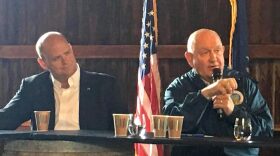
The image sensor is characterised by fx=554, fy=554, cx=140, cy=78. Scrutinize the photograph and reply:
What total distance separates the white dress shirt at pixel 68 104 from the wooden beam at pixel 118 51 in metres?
1.15

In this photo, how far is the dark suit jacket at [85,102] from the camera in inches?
137

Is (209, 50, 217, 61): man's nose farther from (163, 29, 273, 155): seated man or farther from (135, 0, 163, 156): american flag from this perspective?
(135, 0, 163, 156): american flag

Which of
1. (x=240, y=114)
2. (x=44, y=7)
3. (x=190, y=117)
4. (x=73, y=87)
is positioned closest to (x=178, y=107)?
(x=190, y=117)

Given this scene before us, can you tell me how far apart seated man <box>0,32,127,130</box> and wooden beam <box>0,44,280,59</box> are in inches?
43.5

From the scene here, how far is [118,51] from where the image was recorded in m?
4.67

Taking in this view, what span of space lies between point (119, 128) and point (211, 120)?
0.66 metres

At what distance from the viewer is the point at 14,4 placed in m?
4.84

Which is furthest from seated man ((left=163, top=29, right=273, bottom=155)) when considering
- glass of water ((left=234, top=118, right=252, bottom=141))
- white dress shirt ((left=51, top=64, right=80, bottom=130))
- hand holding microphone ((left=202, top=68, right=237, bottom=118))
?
white dress shirt ((left=51, top=64, right=80, bottom=130))

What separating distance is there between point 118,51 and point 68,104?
122 cm

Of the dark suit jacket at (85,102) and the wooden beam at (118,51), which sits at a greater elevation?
the wooden beam at (118,51)

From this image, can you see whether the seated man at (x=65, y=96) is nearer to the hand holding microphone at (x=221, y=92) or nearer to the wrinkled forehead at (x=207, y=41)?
the wrinkled forehead at (x=207, y=41)

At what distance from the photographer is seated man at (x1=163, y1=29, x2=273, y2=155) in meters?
2.74

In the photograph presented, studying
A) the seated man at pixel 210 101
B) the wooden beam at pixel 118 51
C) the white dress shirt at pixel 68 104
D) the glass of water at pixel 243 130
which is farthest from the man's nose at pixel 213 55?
the wooden beam at pixel 118 51

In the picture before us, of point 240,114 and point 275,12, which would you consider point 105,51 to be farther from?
point 240,114
